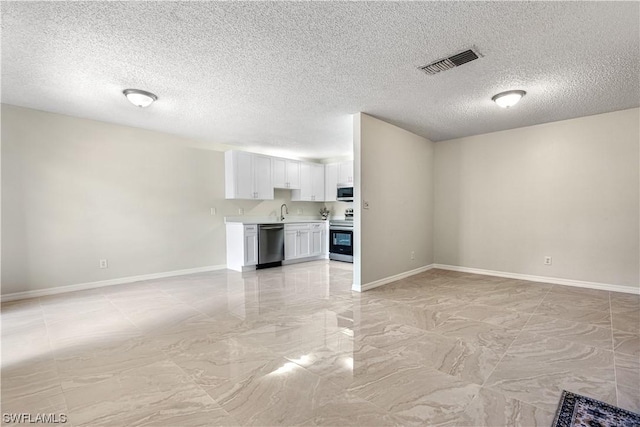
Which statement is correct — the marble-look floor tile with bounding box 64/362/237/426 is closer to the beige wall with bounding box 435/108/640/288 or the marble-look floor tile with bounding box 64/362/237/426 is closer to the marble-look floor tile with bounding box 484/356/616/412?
the marble-look floor tile with bounding box 484/356/616/412

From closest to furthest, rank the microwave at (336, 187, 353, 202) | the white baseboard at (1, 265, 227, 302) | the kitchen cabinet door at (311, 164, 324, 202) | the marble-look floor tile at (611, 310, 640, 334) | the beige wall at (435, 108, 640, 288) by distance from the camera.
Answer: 1. the marble-look floor tile at (611, 310, 640, 334)
2. the white baseboard at (1, 265, 227, 302)
3. the beige wall at (435, 108, 640, 288)
4. the microwave at (336, 187, 353, 202)
5. the kitchen cabinet door at (311, 164, 324, 202)

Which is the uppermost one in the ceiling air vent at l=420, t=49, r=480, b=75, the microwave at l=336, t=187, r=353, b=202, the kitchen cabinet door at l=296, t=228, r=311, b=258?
the ceiling air vent at l=420, t=49, r=480, b=75

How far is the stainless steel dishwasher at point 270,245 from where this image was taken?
222 inches

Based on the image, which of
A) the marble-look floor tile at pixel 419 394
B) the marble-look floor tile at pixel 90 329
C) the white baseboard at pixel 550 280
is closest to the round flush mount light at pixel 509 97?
the white baseboard at pixel 550 280

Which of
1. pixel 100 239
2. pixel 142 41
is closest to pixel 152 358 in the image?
pixel 142 41

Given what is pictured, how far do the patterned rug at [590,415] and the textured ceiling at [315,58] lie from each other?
2.50 metres

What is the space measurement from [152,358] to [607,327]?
412 cm

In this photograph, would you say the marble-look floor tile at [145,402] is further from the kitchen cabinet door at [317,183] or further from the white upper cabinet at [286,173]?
the kitchen cabinet door at [317,183]

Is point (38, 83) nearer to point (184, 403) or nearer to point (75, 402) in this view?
point (75, 402)

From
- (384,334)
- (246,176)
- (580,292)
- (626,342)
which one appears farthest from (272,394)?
(246,176)

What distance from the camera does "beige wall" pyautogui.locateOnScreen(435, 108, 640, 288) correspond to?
3.99 m

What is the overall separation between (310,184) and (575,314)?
5.22 meters

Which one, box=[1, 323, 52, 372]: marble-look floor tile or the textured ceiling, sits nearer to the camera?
the textured ceiling

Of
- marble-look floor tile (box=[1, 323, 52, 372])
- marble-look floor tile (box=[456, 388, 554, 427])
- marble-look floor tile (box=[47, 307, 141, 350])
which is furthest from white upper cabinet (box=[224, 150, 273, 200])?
marble-look floor tile (box=[456, 388, 554, 427])
